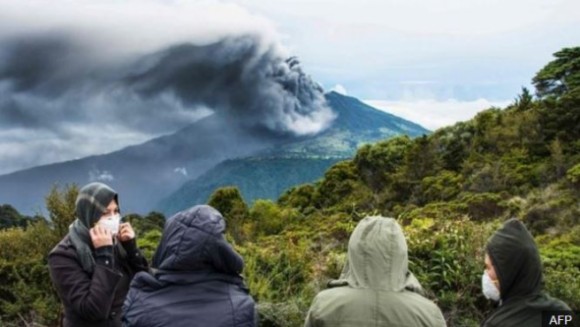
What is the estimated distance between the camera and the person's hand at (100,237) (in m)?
3.34

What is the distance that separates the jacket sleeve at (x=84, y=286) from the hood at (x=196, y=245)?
65 cm

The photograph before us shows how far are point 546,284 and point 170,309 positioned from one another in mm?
3909

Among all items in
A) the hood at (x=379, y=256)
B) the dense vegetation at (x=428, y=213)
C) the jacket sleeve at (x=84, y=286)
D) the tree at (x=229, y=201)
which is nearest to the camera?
the hood at (x=379, y=256)

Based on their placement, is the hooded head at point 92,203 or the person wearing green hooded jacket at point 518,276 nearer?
the person wearing green hooded jacket at point 518,276

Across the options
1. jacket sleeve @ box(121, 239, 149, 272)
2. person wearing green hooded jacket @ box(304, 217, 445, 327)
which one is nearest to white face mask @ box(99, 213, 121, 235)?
jacket sleeve @ box(121, 239, 149, 272)

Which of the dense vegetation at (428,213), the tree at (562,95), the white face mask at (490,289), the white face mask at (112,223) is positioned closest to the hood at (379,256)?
the white face mask at (490,289)

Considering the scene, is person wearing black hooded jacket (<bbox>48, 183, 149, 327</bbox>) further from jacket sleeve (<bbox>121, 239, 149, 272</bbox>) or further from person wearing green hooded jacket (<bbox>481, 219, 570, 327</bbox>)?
person wearing green hooded jacket (<bbox>481, 219, 570, 327</bbox>)

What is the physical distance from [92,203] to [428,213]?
18.6m

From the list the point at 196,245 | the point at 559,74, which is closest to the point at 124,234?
the point at 196,245

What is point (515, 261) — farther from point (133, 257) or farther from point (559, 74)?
point (559, 74)

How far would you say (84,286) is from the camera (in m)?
3.30

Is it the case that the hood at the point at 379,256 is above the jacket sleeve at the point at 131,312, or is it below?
above

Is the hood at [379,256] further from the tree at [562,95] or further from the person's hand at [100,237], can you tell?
the tree at [562,95]

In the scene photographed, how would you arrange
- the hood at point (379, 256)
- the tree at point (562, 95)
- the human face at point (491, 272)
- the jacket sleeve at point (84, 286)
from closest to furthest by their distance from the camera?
1. the hood at point (379, 256)
2. the human face at point (491, 272)
3. the jacket sleeve at point (84, 286)
4. the tree at point (562, 95)
